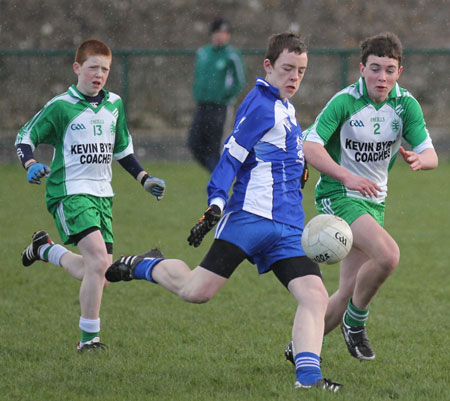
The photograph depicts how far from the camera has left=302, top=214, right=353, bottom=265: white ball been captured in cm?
420

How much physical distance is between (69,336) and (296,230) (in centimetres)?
185

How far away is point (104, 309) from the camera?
627 cm

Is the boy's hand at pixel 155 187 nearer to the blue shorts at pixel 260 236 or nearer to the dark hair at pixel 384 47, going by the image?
the blue shorts at pixel 260 236

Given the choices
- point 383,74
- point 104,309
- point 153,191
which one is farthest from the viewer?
point 104,309

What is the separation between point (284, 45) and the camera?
446 centimetres

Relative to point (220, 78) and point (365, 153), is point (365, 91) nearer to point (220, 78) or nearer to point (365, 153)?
point (365, 153)

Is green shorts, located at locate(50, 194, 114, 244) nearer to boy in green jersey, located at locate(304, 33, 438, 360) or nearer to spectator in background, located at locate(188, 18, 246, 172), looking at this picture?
boy in green jersey, located at locate(304, 33, 438, 360)

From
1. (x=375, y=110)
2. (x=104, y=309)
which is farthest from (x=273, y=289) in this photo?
(x=375, y=110)

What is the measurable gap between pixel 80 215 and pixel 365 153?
5.62ft

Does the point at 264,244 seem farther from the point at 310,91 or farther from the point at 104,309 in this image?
the point at 310,91

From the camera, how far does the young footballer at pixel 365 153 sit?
475 centimetres

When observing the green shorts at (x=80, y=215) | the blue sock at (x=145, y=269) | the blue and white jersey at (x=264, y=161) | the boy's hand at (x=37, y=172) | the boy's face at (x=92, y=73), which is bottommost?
the blue sock at (x=145, y=269)

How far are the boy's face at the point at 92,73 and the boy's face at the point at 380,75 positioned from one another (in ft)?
5.38

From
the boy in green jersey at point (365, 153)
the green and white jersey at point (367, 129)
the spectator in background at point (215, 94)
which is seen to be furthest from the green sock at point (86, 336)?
the spectator in background at point (215, 94)
